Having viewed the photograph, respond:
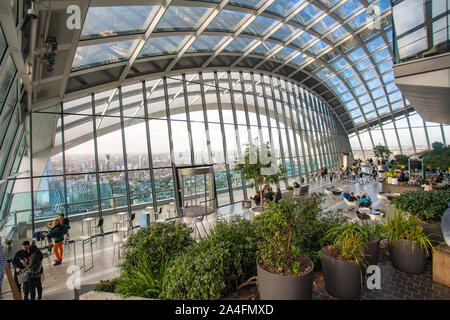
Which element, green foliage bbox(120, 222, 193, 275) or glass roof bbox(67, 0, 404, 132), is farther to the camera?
glass roof bbox(67, 0, 404, 132)

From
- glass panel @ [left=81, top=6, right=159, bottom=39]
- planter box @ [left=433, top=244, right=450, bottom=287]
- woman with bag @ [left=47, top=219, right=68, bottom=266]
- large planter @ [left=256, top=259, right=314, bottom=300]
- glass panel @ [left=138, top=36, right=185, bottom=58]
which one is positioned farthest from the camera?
glass panel @ [left=138, top=36, right=185, bottom=58]

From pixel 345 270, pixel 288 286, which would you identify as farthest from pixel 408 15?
pixel 288 286

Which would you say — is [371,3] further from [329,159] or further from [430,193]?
[329,159]

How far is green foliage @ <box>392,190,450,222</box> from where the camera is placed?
189 inches

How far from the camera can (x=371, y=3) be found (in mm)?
13680

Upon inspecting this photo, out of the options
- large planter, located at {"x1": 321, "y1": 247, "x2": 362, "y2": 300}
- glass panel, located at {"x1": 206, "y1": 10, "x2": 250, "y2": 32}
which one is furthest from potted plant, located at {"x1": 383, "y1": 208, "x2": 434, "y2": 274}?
glass panel, located at {"x1": 206, "y1": 10, "x2": 250, "y2": 32}

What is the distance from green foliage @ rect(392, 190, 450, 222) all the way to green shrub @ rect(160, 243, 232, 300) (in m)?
4.23

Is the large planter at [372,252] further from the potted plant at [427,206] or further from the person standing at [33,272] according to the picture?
the person standing at [33,272]

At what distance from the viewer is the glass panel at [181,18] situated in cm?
939

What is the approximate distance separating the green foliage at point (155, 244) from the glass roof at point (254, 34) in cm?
737

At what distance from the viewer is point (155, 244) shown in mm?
4250

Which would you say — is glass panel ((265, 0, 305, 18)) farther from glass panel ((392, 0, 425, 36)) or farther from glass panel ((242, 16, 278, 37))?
glass panel ((392, 0, 425, 36))
